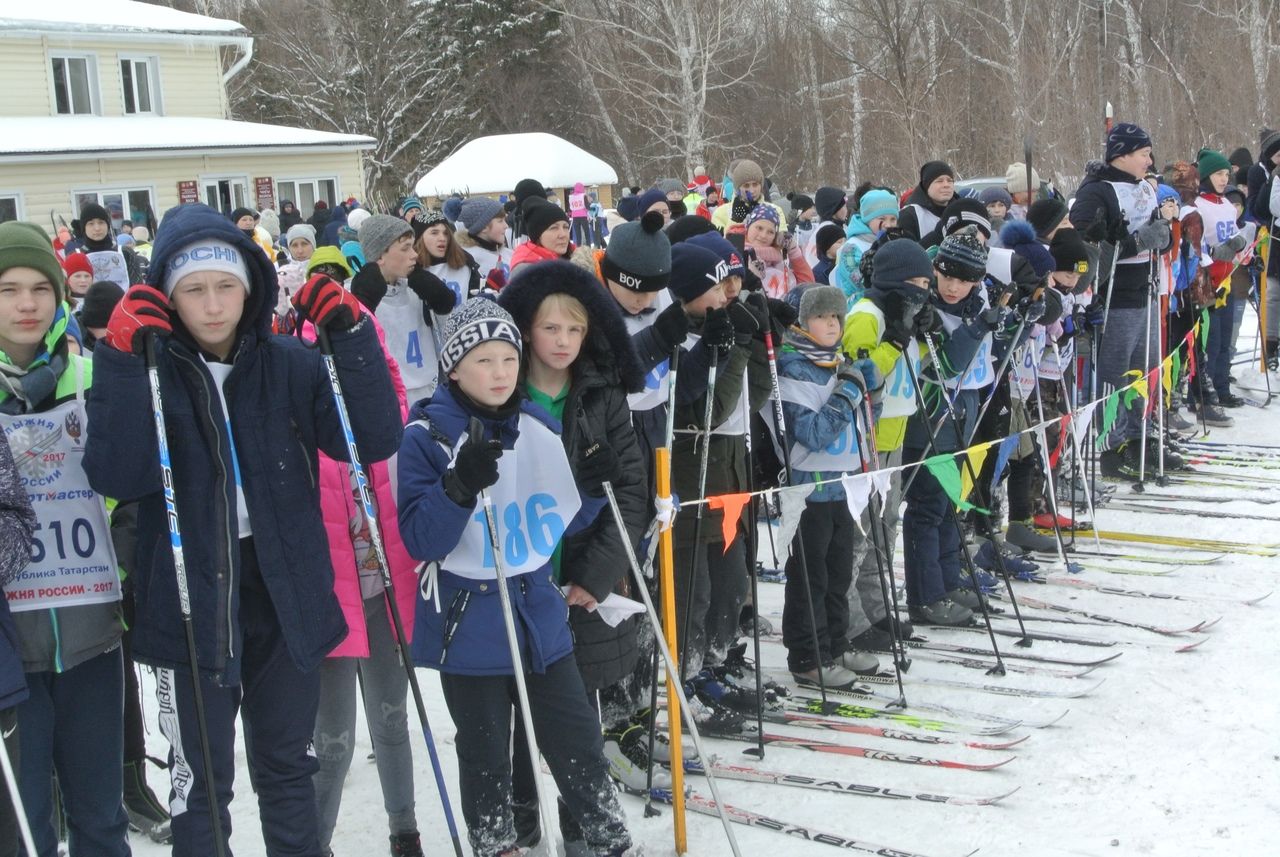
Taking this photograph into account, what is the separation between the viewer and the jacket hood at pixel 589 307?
3367 millimetres

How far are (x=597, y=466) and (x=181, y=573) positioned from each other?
111 centimetres

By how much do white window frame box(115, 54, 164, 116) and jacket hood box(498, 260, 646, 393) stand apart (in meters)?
27.7

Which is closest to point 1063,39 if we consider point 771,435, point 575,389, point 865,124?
point 865,124

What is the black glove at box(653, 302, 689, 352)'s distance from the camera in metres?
3.92

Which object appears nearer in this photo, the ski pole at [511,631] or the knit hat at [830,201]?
the ski pole at [511,631]

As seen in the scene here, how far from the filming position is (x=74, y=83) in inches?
1059

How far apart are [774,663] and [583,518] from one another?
2201 millimetres

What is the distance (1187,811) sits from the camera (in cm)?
379

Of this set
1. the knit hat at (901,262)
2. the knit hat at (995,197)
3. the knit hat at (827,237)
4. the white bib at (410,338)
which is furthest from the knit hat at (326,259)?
the knit hat at (995,197)

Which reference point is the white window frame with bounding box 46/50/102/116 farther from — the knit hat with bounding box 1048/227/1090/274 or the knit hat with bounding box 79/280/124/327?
the knit hat with bounding box 79/280/124/327

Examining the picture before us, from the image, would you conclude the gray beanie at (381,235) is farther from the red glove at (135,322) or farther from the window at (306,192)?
the window at (306,192)

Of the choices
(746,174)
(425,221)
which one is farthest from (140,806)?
(746,174)

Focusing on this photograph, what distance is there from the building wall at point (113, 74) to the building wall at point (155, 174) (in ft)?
9.25

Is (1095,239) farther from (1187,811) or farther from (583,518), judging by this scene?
(583,518)
